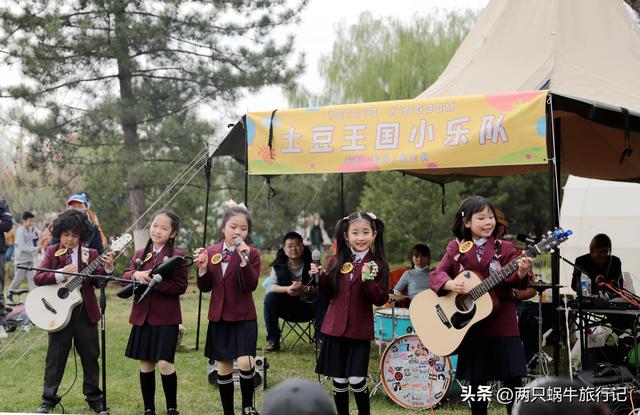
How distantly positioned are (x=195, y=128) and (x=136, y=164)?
4.99ft

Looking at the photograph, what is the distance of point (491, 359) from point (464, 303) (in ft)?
1.31

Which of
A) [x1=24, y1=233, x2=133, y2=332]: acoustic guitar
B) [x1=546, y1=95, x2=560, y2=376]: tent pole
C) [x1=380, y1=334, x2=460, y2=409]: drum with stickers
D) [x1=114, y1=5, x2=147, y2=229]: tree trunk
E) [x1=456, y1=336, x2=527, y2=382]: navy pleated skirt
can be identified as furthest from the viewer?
[x1=114, y1=5, x2=147, y2=229]: tree trunk

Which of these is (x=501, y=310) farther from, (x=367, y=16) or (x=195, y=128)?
(x=367, y=16)

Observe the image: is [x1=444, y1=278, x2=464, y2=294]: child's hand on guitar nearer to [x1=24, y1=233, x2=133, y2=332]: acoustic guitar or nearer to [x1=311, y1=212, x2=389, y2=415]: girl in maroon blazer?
[x1=311, y1=212, x2=389, y2=415]: girl in maroon blazer

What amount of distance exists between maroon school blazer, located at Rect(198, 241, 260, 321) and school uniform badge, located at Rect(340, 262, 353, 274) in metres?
0.61

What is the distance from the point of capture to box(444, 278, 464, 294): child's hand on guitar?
183 inches

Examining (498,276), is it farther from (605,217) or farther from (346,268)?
(605,217)

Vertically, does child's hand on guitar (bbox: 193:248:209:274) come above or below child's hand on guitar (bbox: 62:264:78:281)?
above

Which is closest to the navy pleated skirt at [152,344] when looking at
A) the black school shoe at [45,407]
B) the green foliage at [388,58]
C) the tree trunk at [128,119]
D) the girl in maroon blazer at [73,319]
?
the girl in maroon blazer at [73,319]

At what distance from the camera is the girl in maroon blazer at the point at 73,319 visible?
221 inches

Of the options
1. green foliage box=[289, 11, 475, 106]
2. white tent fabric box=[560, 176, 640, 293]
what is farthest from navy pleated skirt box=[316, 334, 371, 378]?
green foliage box=[289, 11, 475, 106]

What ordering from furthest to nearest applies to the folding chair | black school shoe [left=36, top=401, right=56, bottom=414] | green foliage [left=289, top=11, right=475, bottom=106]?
1. green foliage [left=289, top=11, right=475, bottom=106]
2. the folding chair
3. black school shoe [left=36, top=401, right=56, bottom=414]

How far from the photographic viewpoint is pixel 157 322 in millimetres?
5242

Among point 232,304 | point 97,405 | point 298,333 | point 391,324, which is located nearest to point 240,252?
point 232,304
